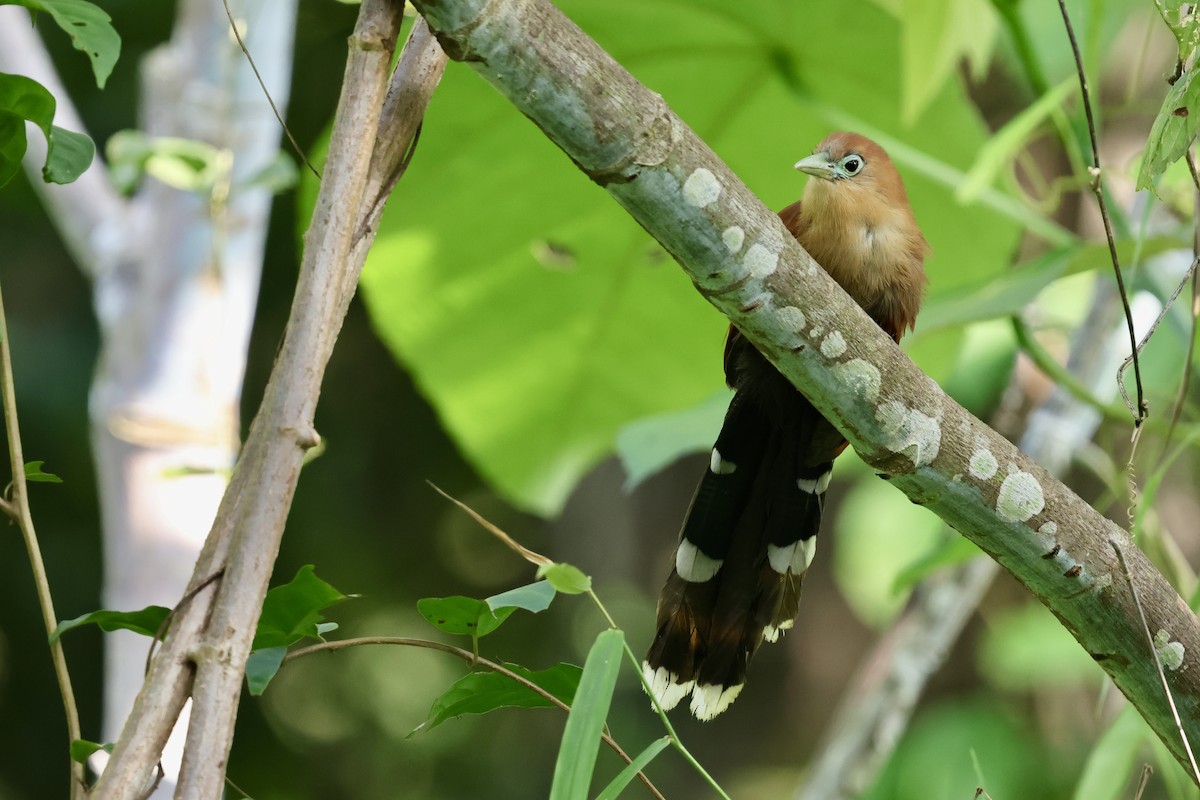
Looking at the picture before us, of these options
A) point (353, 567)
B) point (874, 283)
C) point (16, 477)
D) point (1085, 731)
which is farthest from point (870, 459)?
point (353, 567)

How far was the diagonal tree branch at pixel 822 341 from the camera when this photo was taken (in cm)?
89

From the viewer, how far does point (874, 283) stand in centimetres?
174

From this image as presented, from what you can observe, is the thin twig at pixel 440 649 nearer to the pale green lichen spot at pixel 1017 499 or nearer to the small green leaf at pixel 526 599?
the small green leaf at pixel 526 599

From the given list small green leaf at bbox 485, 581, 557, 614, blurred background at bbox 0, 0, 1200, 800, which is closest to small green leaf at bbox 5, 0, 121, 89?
small green leaf at bbox 485, 581, 557, 614

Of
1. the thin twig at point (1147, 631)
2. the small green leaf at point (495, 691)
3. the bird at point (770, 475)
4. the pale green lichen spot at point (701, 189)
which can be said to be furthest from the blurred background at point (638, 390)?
the pale green lichen spot at point (701, 189)

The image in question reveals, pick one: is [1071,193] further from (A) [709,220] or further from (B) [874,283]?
(A) [709,220]

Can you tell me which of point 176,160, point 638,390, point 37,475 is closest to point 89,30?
point 37,475

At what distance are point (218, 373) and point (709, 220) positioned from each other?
1.30 meters

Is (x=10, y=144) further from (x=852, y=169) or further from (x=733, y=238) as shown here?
(x=852, y=169)

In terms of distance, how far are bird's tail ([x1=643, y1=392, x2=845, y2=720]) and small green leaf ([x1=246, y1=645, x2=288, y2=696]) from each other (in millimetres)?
728

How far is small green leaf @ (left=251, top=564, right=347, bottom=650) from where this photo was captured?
928mm

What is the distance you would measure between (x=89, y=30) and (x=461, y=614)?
583 mm

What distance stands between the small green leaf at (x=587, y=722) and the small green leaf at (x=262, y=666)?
229mm

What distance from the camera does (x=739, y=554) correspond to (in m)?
1.68
